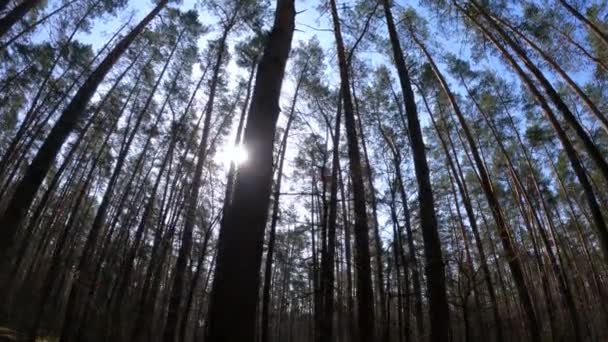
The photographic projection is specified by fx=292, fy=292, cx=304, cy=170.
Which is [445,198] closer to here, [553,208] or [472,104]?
[472,104]

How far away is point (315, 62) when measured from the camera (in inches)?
450

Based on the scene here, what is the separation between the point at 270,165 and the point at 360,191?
11.7ft

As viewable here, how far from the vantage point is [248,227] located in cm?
135

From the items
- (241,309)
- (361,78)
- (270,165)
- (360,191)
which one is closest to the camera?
(241,309)

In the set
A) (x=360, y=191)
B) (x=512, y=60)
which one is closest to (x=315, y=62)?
(x=512, y=60)

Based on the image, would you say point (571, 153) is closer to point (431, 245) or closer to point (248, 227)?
point (431, 245)

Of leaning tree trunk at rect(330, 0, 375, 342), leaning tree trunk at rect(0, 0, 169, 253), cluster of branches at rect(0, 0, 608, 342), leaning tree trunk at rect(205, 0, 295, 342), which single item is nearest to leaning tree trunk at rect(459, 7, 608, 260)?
cluster of branches at rect(0, 0, 608, 342)

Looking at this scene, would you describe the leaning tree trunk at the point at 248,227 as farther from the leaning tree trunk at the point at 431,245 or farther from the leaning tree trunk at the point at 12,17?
the leaning tree trunk at the point at 12,17

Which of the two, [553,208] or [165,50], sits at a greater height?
[165,50]

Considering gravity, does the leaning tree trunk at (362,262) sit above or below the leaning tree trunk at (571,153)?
below

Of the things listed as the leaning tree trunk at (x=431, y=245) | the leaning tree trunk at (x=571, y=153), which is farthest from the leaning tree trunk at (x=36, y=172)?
the leaning tree trunk at (x=571, y=153)

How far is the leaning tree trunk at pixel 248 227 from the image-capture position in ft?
3.87

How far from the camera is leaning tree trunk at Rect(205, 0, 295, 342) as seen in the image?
1.18 meters

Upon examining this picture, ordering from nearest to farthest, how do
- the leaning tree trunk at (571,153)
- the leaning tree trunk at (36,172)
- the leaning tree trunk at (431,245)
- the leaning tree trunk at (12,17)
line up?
the leaning tree trunk at (431,245)
the leaning tree trunk at (36,172)
the leaning tree trunk at (12,17)
the leaning tree trunk at (571,153)
